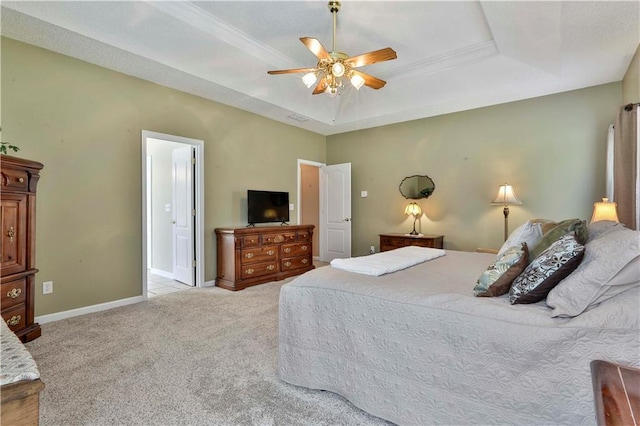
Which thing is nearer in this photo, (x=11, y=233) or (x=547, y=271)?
(x=547, y=271)

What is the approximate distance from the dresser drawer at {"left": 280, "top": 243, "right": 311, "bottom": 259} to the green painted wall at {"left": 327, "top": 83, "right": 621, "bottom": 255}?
1.32m

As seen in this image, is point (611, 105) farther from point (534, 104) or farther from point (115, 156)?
point (115, 156)

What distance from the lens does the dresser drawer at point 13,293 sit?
242 cm

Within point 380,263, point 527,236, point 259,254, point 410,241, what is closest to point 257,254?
point 259,254

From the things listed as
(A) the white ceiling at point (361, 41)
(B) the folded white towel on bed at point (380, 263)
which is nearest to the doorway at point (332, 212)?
(A) the white ceiling at point (361, 41)

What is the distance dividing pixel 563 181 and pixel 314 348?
13.8ft

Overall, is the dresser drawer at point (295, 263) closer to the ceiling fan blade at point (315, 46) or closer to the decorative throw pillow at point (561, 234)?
the ceiling fan blade at point (315, 46)

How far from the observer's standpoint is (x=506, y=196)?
427 cm

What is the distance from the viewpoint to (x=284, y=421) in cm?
164

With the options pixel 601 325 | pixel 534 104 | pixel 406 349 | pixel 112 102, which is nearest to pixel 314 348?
pixel 406 349

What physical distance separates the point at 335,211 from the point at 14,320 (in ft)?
15.9

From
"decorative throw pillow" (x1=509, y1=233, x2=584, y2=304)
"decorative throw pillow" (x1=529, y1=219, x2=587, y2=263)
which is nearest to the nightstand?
"decorative throw pillow" (x1=529, y1=219, x2=587, y2=263)

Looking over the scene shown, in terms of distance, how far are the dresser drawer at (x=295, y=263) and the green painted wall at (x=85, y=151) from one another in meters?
2.08

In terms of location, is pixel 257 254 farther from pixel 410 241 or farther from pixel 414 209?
pixel 414 209
